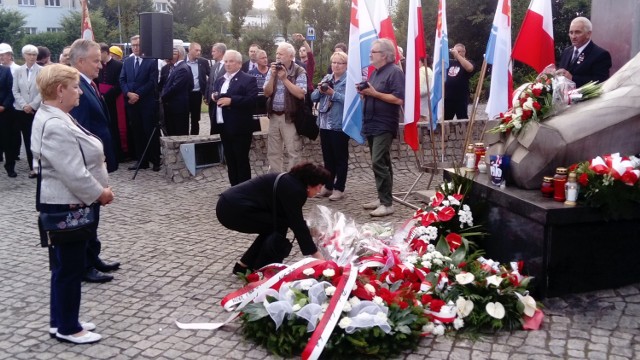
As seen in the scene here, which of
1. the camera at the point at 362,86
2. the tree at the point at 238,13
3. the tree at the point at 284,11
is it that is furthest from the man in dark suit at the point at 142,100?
the tree at the point at 238,13

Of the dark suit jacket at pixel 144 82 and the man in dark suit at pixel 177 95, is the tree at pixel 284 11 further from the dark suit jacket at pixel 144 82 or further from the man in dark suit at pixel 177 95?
the dark suit jacket at pixel 144 82

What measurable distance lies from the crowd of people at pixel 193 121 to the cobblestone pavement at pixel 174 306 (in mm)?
221

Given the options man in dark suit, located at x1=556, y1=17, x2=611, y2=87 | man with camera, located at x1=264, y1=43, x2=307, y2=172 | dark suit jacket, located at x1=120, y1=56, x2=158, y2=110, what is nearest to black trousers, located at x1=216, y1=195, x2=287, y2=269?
man with camera, located at x1=264, y1=43, x2=307, y2=172

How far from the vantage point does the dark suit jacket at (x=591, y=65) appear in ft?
22.7

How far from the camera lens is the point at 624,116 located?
481 cm

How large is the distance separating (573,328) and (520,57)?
136 inches

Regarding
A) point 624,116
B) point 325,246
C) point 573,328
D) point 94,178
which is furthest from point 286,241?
point 624,116

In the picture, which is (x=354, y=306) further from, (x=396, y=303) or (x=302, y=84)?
(x=302, y=84)

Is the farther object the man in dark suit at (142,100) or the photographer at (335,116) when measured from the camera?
the man in dark suit at (142,100)

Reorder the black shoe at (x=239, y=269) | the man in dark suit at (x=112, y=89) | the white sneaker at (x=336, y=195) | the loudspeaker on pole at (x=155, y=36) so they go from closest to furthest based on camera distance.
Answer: the black shoe at (x=239, y=269)
the white sneaker at (x=336, y=195)
the loudspeaker on pole at (x=155, y=36)
the man in dark suit at (x=112, y=89)

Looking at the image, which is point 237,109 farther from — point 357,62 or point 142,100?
point 142,100

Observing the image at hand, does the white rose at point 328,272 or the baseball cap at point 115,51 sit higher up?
the baseball cap at point 115,51

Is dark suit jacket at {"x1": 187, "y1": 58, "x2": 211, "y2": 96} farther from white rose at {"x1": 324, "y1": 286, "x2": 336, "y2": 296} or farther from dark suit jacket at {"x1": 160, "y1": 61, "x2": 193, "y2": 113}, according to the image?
white rose at {"x1": 324, "y1": 286, "x2": 336, "y2": 296}

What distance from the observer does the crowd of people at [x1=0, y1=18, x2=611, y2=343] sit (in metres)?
4.10
